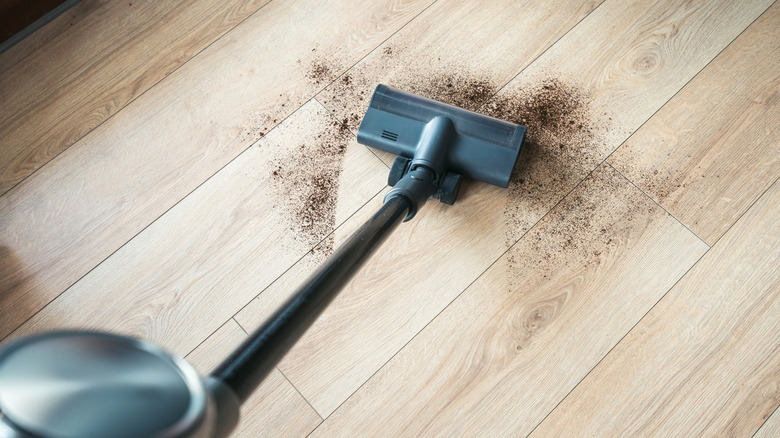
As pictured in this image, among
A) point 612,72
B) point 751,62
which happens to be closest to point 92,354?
point 612,72

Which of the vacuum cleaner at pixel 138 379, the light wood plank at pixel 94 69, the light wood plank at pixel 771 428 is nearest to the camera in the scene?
the vacuum cleaner at pixel 138 379

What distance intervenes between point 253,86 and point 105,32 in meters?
0.39

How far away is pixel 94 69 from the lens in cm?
143

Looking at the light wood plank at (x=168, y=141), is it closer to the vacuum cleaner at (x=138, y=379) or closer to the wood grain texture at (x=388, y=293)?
the wood grain texture at (x=388, y=293)

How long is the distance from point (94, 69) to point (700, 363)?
57.6 inches

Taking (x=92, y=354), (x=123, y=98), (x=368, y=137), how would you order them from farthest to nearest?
1. (x=123, y=98)
2. (x=368, y=137)
3. (x=92, y=354)

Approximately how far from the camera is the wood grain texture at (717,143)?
1285mm

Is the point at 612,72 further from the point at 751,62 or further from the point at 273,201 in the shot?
the point at 273,201

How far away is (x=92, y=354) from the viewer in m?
0.36

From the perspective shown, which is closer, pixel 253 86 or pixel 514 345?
pixel 514 345

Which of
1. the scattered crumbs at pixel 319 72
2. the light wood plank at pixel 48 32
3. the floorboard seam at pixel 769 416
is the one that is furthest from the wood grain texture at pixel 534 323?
the light wood plank at pixel 48 32

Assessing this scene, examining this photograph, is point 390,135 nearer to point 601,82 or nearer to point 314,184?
point 314,184

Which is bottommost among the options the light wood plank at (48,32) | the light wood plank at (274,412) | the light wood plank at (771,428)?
the light wood plank at (771,428)

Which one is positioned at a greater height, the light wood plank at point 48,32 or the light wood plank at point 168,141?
the light wood plank at point 48,32
